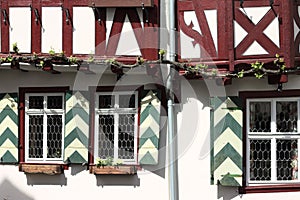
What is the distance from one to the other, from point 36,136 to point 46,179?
0.80m

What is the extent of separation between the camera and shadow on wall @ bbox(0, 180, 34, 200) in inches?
407

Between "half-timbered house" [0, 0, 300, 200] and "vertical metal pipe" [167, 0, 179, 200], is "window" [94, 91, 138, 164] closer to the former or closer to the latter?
"half-timbered house" [0, 0, 300, 200]

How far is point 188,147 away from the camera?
32.7 ft

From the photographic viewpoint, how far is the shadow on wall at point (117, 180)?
32.9 ft

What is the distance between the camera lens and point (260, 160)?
9.86 meters

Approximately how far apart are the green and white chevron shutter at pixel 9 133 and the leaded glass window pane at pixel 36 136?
0.93 feet

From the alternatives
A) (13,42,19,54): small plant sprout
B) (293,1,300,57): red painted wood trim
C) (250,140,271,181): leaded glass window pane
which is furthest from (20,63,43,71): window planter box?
(293,1,300,57): red painted wood trim

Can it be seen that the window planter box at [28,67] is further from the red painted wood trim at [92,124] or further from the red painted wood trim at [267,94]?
the red painted wood trim at [267,94]

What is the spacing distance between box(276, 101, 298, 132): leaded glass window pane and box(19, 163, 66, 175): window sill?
12.6ft

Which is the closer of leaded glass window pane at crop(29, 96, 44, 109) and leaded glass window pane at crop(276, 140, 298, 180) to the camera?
leaded glass window pane at crop(276, 140, 298, 180)

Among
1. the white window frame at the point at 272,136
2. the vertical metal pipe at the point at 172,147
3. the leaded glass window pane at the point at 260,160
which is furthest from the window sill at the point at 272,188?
the vertical metal pipe at the point at 172,147

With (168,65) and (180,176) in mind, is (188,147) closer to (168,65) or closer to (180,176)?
(180,176)

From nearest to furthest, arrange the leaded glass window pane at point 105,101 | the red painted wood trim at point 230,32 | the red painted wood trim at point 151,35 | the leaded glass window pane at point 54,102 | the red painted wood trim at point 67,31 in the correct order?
the red painted wood trim at point 230,32 → the red painted wood trim at point 151,35 → the red painted wood trim at point 67,31 → the leaded glass window pane at point 105,101 → the leaded glass window pane at point 54,102

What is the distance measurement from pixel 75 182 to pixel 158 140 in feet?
5.53
